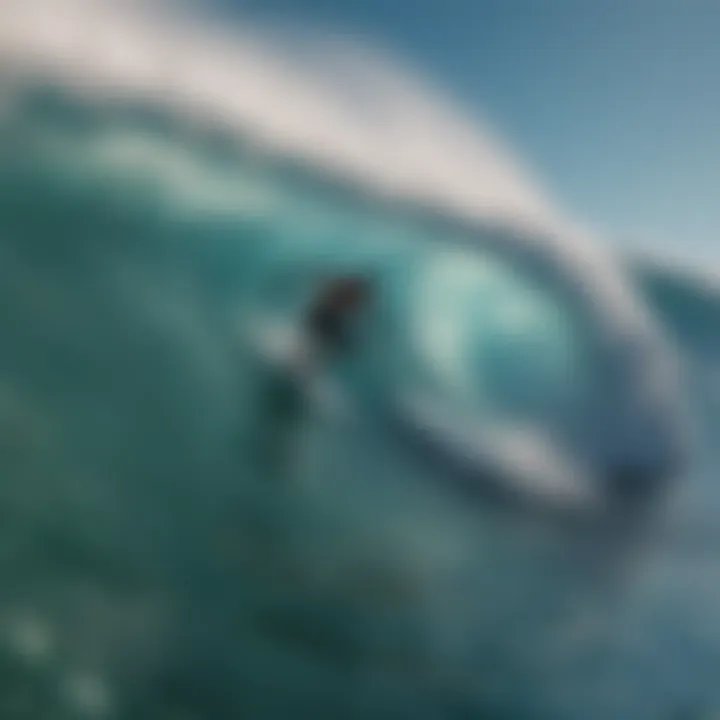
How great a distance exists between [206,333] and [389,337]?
27 cm

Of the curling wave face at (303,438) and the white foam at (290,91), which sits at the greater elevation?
the white foam at (290,91)

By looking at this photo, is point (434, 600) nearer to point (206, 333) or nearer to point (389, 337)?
point (389, 337)

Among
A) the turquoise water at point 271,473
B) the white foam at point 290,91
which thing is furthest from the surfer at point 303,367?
the white foam at point 290,91

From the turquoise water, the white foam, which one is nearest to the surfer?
the turquoise water

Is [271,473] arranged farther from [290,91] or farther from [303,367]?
[290,91]

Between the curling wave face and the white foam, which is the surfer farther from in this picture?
the white foam

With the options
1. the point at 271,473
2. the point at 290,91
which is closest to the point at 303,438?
the point at 271,473

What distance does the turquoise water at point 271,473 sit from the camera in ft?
4.59

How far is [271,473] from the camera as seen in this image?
1487 millimetres

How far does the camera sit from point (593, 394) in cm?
162

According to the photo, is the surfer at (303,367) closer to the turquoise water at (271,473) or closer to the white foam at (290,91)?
the turquoise water at (271,473)

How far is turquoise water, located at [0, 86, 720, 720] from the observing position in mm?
1400

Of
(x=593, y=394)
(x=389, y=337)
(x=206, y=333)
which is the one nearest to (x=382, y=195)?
(x=389, y=337)

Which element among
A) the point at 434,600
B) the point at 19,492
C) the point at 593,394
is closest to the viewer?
the point at 19,492
